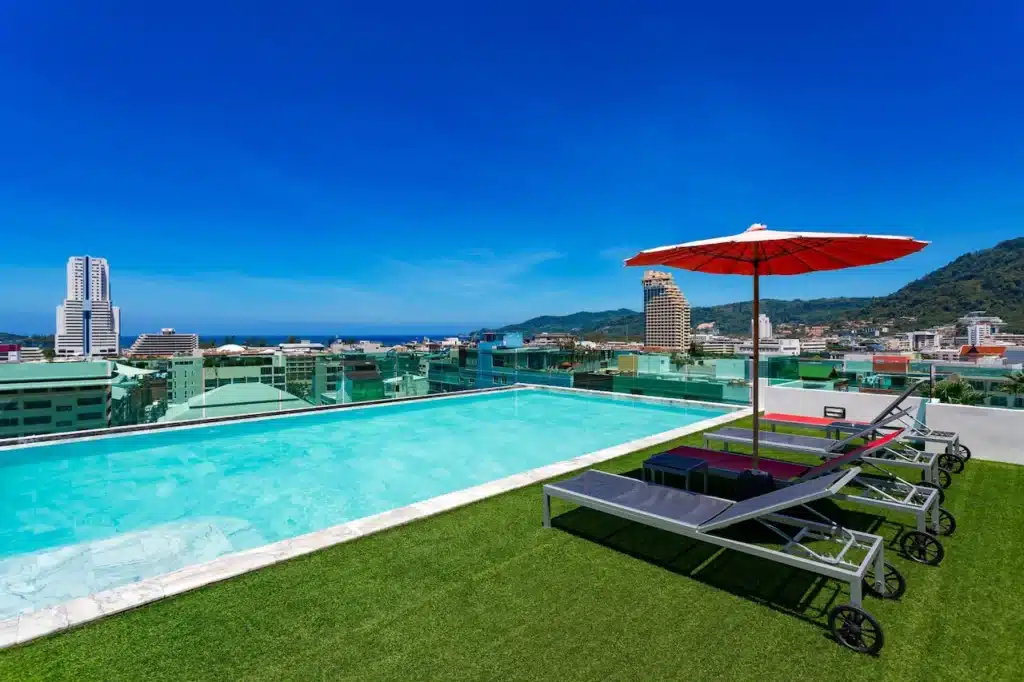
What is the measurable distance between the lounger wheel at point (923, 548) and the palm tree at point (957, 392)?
15.6 ft

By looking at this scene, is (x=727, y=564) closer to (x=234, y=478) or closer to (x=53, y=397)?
(x=234, y=478)

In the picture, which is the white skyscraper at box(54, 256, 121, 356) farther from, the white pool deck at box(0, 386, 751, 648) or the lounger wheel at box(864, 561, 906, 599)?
the lounger wheel at box(864, 561, 906, 599)

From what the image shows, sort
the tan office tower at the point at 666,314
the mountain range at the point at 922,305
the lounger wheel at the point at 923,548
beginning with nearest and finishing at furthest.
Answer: the lounger wheel at the point at 923,548, the mountain range at the point at 922,305, the tan office tower at the point at 666,314

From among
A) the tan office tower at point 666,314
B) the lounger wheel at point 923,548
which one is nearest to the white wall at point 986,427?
the lounger wheel at point 923,548

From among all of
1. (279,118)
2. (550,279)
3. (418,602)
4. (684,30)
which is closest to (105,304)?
(279,118)

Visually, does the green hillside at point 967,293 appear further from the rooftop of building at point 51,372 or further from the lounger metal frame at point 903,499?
the rooftop of building at point 51,372

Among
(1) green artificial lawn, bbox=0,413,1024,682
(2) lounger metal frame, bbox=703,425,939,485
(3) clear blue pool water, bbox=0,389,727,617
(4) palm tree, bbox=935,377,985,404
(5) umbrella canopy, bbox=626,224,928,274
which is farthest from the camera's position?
(4) palm tree, bbox=935,377,985,404

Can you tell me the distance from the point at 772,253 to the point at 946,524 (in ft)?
8.38

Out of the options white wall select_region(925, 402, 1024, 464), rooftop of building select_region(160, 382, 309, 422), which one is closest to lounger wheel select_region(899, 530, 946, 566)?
white wall select_region(925, 402, 1024, 464)

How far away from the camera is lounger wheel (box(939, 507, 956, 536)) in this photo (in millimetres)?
3674

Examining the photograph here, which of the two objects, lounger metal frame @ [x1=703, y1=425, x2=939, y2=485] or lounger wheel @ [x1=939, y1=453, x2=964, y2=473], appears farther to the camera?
lounger wheel @ [x1=939, y1=453, x2=964, y2=473]

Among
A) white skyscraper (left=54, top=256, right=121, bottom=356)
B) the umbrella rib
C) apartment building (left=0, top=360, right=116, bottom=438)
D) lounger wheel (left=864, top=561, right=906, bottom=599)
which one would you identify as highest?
white skyscraper (left=54, top=256, right=121, bottom=356)

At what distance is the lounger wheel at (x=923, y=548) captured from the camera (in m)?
3.19

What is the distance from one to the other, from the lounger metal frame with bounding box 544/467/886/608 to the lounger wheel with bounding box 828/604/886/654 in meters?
0.06
